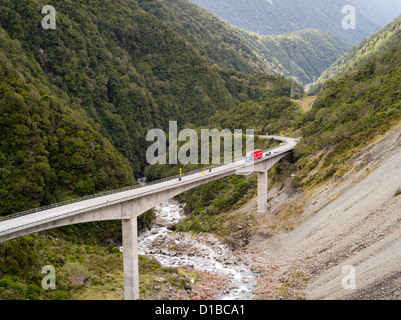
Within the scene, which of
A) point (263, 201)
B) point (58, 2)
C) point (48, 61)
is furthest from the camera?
point (58, 2)

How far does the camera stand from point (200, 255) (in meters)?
48.0

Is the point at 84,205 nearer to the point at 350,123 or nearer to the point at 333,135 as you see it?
the point at 333,135

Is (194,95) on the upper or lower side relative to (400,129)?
upper

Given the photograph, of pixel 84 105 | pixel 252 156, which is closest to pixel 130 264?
pixel 252 156

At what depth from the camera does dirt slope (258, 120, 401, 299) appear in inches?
1089

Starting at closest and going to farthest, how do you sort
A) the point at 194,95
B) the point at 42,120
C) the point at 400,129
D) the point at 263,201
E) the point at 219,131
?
the point at 400,129
the point at 263,201
the point at 42,120
the point at 219,131
the point at 194,95

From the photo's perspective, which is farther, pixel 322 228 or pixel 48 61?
pixel 48 61

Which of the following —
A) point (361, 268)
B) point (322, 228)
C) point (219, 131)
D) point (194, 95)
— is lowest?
point (361, 268)

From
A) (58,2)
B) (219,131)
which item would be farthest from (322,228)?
(58,2)

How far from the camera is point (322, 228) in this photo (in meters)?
40.6

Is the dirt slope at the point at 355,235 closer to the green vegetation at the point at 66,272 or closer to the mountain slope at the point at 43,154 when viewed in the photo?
the green vegetation at the point at 66,272

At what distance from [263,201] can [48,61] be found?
252 feet

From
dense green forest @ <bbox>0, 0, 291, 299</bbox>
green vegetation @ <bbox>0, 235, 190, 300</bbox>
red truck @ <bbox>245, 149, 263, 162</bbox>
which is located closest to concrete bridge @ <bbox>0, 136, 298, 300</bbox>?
green vegetation @ <bbox>0, 235, 190, 300</bbox>

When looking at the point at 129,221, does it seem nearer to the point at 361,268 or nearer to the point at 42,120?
the point at 361,268
